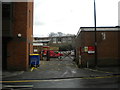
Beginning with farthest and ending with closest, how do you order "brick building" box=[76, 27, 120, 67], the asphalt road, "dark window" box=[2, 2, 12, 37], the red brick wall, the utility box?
1. the red brick wall
2. "brick building" box=[76, 27, 120, 67]
3. the utility box
4. "dark window" box=[2, 2, 12, 37]
5. the asphalt road

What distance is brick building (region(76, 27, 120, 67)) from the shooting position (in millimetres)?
19641

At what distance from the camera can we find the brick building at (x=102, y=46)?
19641 mm

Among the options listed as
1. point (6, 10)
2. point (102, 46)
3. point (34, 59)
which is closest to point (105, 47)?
point (102, 46)

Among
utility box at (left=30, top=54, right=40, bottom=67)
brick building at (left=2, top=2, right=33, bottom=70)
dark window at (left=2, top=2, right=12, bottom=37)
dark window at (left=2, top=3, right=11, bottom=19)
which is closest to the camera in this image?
dark window at (left=2, top=2, right=12, bottom=37)

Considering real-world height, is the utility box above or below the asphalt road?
above

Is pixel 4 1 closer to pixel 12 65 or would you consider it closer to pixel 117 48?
pixel 12 65

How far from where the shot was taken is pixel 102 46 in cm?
1994

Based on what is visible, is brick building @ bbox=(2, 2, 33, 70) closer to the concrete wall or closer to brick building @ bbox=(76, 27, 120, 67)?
the concrete wall

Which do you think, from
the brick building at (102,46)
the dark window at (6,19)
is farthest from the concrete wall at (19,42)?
the brick building at (102,46)

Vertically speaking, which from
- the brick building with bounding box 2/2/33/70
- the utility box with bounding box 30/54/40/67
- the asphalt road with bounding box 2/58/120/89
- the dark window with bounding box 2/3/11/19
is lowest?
the asphalt road with bounding box 2/58/120/89

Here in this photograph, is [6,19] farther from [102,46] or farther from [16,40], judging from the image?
[102,46]

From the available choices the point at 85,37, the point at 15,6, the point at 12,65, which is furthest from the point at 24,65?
the point at 85,37

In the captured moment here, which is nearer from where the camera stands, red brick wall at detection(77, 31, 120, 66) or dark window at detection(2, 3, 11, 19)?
dark window at detection(2, 3, 11, 19)

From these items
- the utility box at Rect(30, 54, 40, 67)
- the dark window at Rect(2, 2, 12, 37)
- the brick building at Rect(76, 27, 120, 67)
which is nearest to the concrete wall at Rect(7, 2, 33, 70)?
the dark window at Rect(2, 2, 12, 37)
